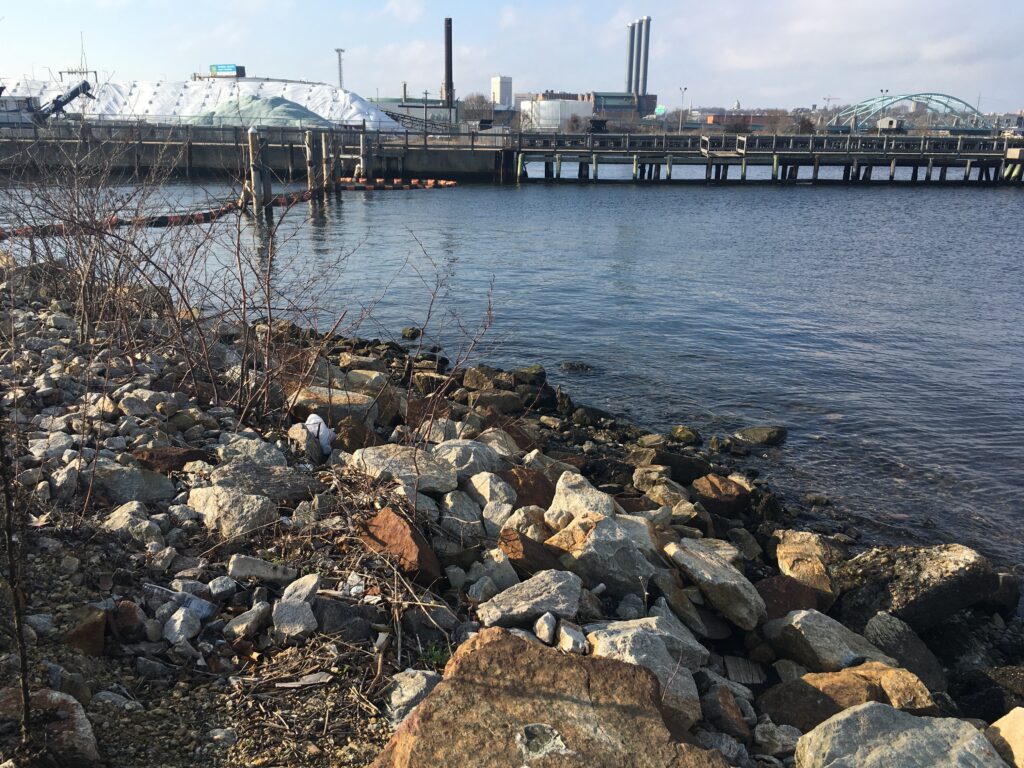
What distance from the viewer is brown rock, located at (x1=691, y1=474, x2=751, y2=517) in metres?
7.70

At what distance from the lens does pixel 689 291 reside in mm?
19969

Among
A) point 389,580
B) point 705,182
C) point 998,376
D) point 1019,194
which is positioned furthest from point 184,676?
point 1019,194

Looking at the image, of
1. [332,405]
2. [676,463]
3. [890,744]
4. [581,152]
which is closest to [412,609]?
[890,744]

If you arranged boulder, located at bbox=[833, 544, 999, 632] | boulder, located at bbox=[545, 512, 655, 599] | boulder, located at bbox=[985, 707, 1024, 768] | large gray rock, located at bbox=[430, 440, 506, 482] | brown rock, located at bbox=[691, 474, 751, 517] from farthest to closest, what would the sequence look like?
brown rock, located at bbox=[691, 474, 751, 517]
boulder, located at bbox=[833, 544, 999, 632]
large gray rock, located at bbox=[430, 440, 506, 482]
boulder, located at bbox=[545, 512, 655, 599]
boulder, located at bbox=[985, 707, 1024, 768]

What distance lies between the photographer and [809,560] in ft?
Answer: 20.4

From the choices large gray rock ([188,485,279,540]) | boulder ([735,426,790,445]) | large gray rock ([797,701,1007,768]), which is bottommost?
boulder ([735,426,790,445])

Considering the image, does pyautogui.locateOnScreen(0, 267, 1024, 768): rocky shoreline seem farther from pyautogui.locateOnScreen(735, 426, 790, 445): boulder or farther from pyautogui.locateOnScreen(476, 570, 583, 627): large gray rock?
pyautogui.locateOnScreen(735, 426, 790, 445): boulder

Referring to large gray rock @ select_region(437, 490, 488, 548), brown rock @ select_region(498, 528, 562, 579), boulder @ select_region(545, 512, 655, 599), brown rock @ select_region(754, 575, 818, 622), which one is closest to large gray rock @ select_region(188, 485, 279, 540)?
large gray rock @ select_region(437, 490, 488, 548)

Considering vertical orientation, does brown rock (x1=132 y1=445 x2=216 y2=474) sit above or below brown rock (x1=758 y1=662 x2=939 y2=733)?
above

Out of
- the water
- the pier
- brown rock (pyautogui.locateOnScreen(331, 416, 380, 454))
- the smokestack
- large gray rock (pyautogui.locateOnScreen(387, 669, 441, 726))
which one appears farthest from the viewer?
the smokestack

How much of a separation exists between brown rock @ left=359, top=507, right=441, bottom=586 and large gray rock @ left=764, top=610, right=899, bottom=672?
218 cm

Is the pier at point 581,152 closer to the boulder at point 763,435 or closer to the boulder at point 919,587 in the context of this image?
the boulder at point 763,435

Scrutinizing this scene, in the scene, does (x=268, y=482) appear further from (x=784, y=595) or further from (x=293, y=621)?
(x=784, y=595)

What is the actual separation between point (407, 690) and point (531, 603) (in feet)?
2.61
